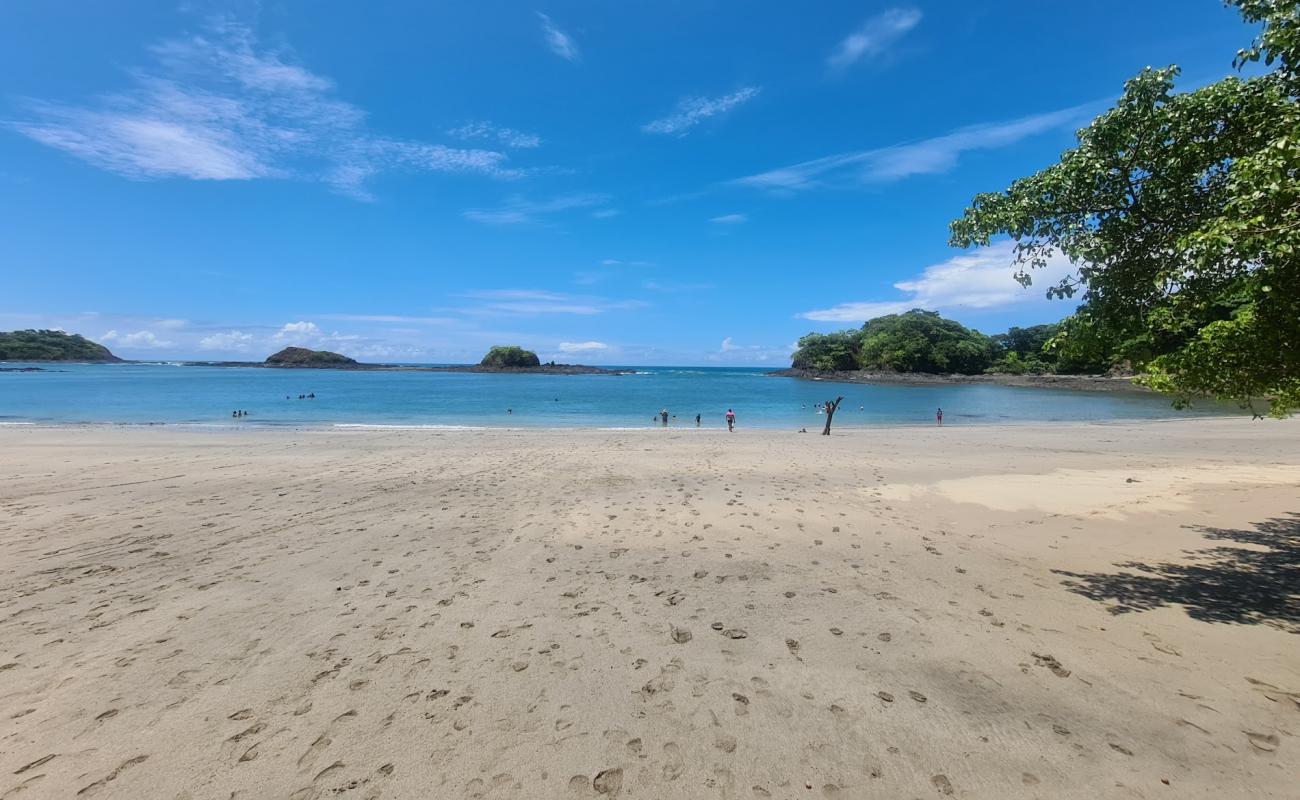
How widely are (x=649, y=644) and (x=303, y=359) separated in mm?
215254

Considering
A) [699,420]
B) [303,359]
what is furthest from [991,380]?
[303,359]

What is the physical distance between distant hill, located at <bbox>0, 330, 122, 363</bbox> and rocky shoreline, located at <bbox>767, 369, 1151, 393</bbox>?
225515 mm

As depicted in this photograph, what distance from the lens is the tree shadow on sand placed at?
19.4 ft

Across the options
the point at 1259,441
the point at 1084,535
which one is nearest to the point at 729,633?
the point at 1084,535

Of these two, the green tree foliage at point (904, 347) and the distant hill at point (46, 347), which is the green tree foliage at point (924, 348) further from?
the distant hill at point (46, 347)

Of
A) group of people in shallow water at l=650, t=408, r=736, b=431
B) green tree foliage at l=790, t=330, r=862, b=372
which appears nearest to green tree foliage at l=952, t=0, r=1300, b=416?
group of people in shallow water at l=650, t=408, r=736, b=431

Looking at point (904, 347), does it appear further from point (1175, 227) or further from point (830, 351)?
point (1175, 227)

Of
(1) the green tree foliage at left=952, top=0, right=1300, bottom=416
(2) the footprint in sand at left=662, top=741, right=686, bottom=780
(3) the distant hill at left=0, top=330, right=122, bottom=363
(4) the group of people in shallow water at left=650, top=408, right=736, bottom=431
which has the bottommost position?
(4) the group of people in shallow water at left=650, top=408, right=736, bottom=431

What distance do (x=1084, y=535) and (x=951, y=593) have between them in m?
4.16

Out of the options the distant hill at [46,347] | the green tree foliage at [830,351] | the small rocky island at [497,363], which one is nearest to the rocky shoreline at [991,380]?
the green tree foliage at [830,351]

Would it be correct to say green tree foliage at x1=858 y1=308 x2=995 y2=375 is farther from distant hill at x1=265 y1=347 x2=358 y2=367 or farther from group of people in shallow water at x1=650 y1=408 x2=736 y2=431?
distant hill at x1=265 y1=347 x2=358 y2=367

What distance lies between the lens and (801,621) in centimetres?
591

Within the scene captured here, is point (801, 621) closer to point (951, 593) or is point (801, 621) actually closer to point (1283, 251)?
point (951, 593)

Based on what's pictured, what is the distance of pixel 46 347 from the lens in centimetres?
17288
